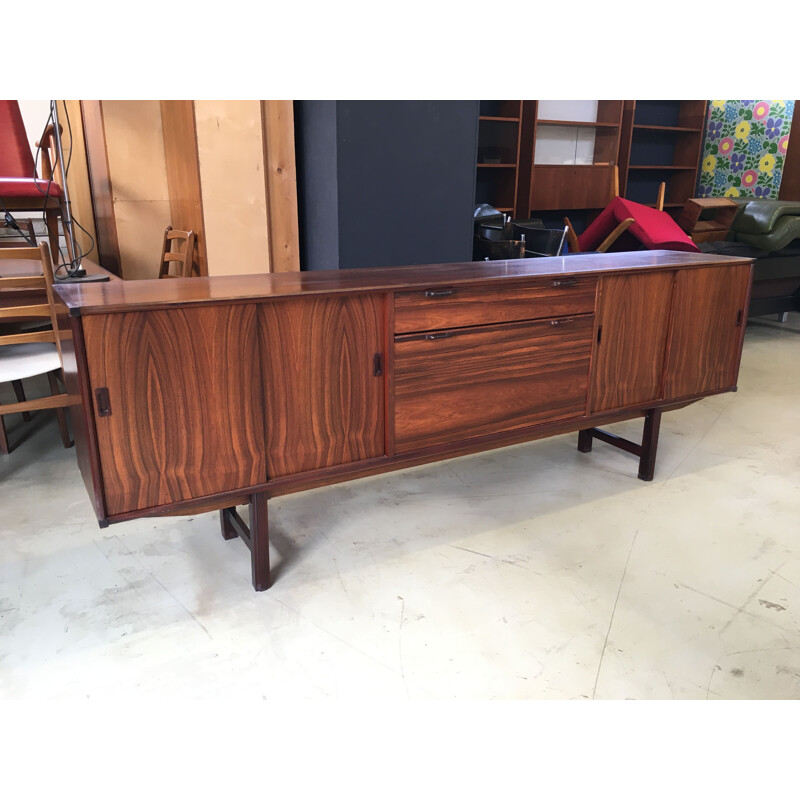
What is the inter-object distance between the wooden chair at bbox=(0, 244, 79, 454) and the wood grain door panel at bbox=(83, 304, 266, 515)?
2.33 feet

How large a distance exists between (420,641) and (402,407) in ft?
2.28

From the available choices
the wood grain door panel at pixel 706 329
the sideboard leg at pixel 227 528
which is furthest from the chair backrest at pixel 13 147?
the wood grain door panel at pixel 706 329

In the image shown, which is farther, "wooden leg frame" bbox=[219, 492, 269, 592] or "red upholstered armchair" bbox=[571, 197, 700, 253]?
"red upholstered armchair" bbox=[571, 197, 700, 253]

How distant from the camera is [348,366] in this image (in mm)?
2076

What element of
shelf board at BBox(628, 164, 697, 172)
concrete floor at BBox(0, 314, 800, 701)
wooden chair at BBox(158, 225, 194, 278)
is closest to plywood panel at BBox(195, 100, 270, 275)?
wooden chair at BBox(158, 225, 194, 278)

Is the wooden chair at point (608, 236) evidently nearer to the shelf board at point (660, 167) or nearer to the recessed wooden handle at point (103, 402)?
the shelf board at point (660, 167)

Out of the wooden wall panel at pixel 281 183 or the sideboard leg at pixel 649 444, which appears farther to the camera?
the wooden wall panel at pixel 281 183

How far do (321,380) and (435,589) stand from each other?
76 cm

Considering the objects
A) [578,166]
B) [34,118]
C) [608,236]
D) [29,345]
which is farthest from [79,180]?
[578,166]

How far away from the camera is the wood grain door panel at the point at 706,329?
2779mm

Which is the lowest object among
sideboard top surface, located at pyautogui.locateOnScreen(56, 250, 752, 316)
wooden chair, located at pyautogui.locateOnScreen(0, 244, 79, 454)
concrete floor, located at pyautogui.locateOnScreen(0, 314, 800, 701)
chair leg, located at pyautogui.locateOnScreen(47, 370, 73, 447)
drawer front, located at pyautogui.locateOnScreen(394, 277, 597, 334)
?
concrete floor, located at pyautogui.locateOnScreen(0, 314, 800, 701)

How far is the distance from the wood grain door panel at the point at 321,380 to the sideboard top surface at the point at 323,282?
0.06 m

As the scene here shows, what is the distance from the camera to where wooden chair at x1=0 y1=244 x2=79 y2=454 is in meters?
2.66

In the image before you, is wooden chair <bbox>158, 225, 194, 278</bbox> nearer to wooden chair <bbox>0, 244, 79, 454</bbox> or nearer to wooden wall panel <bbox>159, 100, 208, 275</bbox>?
wooden wall panel <bbox>159, 100, 208, 275</bbox>
